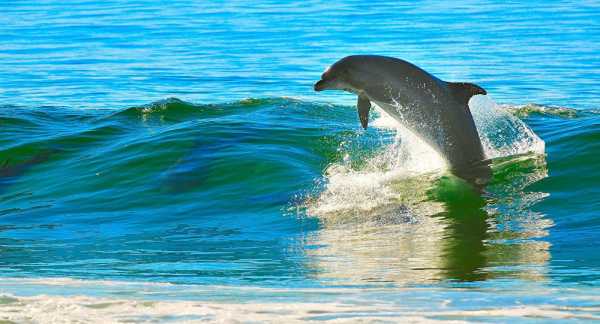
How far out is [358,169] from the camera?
1395 centimetres

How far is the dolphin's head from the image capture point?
12.2m

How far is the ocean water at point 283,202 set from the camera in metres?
7.12

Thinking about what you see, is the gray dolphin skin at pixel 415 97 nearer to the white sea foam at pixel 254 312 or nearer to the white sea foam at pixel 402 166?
the white sea foam at pixel 402 166

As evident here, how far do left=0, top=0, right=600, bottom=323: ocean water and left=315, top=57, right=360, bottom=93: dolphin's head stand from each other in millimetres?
1124

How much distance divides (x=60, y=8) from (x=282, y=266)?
3918cm

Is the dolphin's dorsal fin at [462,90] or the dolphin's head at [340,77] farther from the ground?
Answer: the dolphin's head at [340,77]

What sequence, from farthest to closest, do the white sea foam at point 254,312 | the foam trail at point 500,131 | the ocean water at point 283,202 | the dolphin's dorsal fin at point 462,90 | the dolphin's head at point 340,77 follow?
the foam trail at point 500,131 < the dolphin's head at point 340,77 < the dolphin's dorsal fin at point 462,90 < the ocean water at point 283,202 < the white sea foam at point 254,312

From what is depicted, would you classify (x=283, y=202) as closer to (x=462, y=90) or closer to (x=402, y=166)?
(x=402, y=166)

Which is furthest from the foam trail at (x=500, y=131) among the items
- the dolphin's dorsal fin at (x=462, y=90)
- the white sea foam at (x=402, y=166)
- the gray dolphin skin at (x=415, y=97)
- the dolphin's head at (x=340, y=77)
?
the dolphin's head at (x=340, y=77)

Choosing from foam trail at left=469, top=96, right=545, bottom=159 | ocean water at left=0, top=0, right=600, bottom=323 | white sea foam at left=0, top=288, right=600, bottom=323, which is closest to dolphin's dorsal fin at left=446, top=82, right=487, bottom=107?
ocean water at left=0, top=0, right=600, bottom=323

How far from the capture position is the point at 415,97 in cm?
1202

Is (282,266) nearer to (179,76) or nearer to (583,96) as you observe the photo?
(583,96)

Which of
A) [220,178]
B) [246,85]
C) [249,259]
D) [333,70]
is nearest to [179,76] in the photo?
[246,85]

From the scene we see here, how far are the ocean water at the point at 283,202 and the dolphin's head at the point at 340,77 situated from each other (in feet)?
3.69
